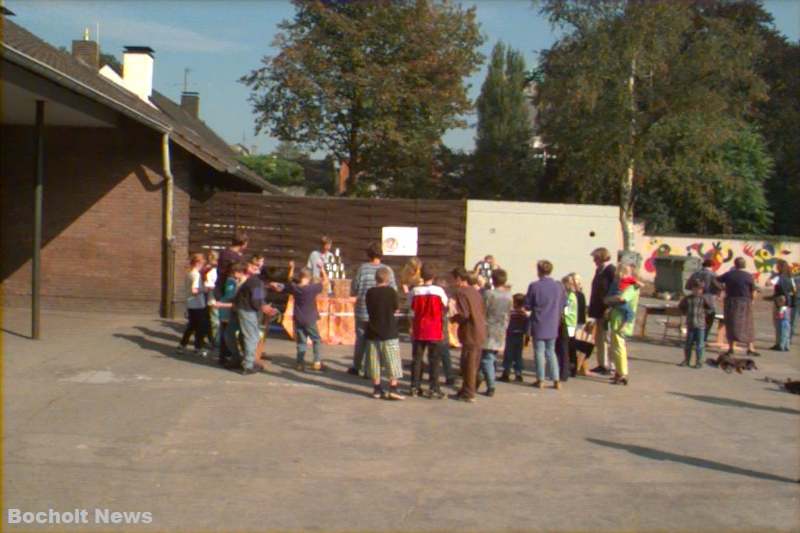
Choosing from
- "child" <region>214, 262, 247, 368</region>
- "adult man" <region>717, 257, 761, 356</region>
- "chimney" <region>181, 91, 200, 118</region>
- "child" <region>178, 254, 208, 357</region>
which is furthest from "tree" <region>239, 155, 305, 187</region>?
"child" <region>214, 262, 247, 368</region>

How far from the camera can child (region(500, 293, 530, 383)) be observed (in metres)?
11.7

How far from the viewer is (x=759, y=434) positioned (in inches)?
378

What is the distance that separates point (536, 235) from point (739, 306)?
3.53 meters

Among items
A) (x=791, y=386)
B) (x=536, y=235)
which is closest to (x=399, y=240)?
(x=536, y=235)

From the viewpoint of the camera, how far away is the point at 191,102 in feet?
135

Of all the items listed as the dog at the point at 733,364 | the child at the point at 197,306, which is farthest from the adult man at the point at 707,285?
the child at the point at 197,306

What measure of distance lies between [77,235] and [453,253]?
651 cm

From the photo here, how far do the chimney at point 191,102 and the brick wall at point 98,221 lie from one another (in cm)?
2553

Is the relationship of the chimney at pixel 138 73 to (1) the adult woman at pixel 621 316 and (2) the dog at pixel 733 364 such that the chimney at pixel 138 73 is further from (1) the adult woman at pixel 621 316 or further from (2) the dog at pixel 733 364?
(2) the dog at pixel 733 364

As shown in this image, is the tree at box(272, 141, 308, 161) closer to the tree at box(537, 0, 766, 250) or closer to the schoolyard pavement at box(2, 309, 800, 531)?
the tree at box(537, 0, 766, 250)

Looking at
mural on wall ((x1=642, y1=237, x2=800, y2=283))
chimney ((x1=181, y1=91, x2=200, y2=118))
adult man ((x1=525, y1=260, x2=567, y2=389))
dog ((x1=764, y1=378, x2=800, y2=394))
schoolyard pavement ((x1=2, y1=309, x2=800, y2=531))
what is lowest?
schoolyard pavement ((x1=2, y1=309, x2=800, y2=531))

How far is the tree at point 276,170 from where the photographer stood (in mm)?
51062

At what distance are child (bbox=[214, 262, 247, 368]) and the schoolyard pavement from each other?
0.93 ft

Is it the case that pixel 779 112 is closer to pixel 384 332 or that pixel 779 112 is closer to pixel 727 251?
pixel 727 251
